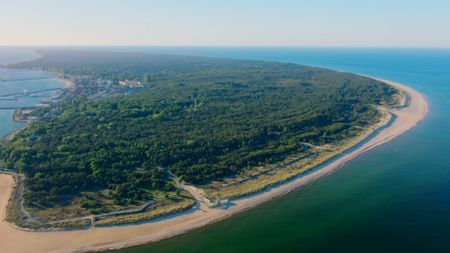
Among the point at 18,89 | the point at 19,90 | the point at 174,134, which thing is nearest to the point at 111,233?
the point at 174,134

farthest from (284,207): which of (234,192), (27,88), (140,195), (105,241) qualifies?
(27,88)

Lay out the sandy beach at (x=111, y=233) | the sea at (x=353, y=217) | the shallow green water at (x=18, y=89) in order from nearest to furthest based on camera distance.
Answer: the sandy beach at (x=111, y=233) < the sea at (x=353, y=217) < the shallow green water at (x=18, y=89)

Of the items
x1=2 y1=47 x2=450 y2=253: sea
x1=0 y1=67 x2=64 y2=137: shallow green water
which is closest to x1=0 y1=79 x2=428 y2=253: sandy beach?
x1=2 y1=47 x2=450 y2=253: sea

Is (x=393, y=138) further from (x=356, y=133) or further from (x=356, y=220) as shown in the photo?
(x=356, y=220)

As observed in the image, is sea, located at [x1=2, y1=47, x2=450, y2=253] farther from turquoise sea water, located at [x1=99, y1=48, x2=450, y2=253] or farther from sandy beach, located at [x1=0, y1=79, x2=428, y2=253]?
sandy beach, located at [x1=0, y1=79, x2=428, y2=253]

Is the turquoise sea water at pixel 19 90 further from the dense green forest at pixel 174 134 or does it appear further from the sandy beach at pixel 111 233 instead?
the sandy beach at pixel 111 233

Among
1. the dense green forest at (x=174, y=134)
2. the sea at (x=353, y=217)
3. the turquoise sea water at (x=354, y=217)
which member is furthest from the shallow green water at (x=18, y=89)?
the turquoise sea water at (x=354, y=217)

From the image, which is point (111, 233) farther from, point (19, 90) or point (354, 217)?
point (19, 90)

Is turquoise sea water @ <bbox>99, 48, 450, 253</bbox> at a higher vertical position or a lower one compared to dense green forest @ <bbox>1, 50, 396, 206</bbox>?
lower
